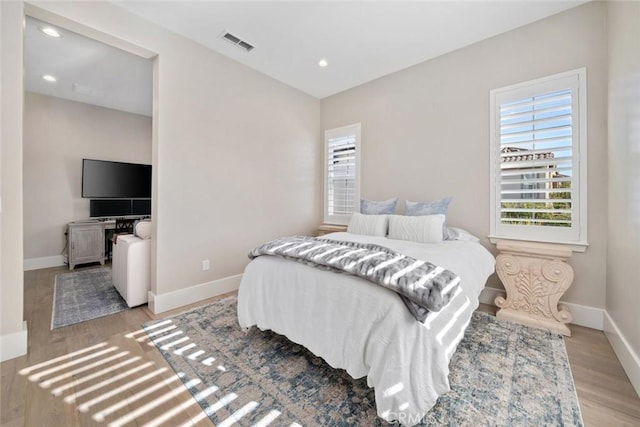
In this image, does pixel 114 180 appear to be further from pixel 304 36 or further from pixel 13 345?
pixel 304 36

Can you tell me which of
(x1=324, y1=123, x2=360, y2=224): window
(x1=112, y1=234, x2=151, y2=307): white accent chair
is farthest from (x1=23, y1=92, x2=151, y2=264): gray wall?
(x1=324, y1=123, x2=360, y2=224): window

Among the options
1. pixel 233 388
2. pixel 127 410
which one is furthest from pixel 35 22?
pixel 233 388

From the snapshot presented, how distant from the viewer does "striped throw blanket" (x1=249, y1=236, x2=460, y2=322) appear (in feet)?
3.91

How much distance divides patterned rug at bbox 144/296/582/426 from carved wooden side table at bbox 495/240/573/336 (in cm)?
15

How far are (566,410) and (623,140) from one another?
187cm

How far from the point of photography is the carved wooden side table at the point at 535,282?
2.12 meters

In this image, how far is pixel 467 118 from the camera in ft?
9.34

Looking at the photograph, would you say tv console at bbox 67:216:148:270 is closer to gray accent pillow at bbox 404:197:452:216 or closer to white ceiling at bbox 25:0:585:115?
white ceiling at bbox 25:0:585:115

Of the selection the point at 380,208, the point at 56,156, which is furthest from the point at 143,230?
the point at 56,156

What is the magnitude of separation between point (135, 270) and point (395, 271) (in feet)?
8.69

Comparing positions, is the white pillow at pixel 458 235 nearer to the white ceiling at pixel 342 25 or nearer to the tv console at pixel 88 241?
the white ceiling at pixel 342 25

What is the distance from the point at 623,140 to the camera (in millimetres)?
1782

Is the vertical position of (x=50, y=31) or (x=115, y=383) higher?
(x=50, y=31)

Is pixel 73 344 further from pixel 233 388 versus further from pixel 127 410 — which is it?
pixel 233 388
